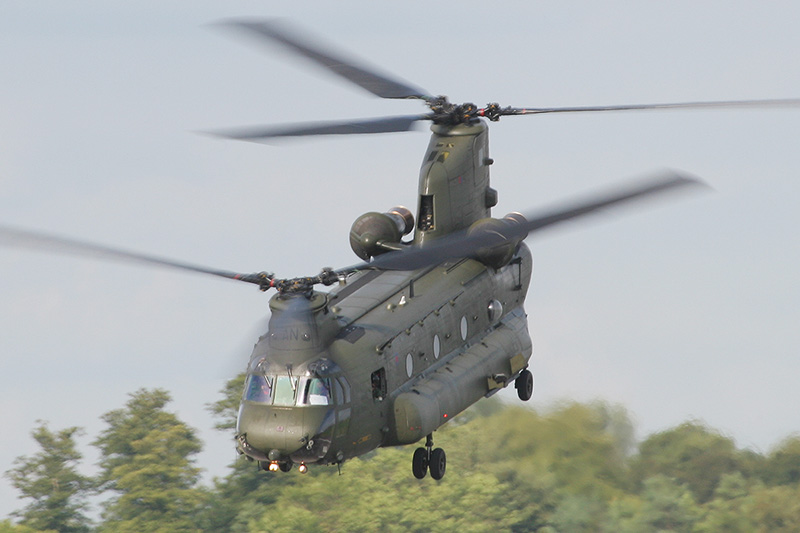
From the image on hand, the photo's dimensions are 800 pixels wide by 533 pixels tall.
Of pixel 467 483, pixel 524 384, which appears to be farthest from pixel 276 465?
pixel 467 483

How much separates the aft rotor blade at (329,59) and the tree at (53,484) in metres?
46.4

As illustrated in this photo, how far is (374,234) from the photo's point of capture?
137 ft

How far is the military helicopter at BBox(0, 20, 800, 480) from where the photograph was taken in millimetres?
34938

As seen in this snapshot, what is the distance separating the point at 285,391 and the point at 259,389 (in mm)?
627

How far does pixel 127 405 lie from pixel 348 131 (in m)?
47.6

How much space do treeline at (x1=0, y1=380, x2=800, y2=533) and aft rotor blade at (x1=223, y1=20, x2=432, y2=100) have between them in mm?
29240

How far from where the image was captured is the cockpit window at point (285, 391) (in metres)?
35.0

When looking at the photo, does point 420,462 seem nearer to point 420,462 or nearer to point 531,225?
point 420,462

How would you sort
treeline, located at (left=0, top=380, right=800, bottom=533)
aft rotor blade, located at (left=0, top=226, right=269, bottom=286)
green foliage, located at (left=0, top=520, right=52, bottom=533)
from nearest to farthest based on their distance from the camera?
aft rotor blade, located at (left=0, top=226, right=269, bottom=286)
treeline, located at (left=0, top=380, right=800, bottom=533)
green foliage, located at (left=0, top=520, right=52, bottom=533)

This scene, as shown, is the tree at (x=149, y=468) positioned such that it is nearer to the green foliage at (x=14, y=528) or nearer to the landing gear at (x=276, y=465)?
the green foliage at (x=14, y=528)

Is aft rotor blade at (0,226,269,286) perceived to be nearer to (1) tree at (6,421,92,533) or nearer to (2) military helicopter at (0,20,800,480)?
(2) military helicopter at (0,20,800,480)

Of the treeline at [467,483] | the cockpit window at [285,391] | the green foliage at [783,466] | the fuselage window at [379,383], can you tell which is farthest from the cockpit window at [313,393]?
the green foliage at [783,466]

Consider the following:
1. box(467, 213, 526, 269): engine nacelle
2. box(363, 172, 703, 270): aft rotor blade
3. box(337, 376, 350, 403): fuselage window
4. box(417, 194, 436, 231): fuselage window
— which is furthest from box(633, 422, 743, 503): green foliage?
box(337, 376, 350, 403): fuselage window

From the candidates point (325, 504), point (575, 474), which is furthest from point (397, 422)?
point (325, 504)
